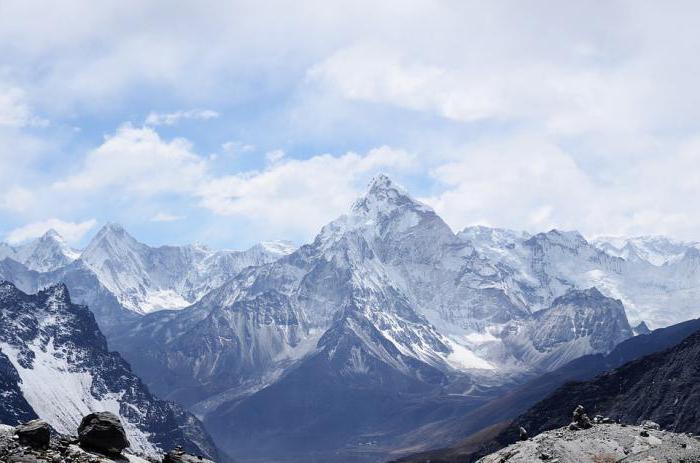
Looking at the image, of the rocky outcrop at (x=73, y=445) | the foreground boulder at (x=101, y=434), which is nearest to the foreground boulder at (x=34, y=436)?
the rocky outcrop at (x=73, y=445)

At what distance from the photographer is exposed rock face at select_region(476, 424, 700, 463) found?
6078cm

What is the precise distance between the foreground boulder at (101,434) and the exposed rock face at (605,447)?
28370 millimetres

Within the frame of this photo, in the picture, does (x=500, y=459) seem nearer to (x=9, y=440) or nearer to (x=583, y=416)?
(x=583, y=416)

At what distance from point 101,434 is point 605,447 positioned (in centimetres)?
3707

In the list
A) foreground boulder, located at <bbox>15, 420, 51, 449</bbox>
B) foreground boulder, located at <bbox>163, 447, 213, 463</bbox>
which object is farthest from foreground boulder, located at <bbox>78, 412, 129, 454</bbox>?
foreground boulder, located at <bbox>15, 420, 51, 449</bbox>

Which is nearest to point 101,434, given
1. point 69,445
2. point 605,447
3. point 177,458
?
point 69,445

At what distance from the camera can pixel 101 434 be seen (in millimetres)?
57344

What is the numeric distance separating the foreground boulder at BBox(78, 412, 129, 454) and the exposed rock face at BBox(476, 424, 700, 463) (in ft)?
93.1

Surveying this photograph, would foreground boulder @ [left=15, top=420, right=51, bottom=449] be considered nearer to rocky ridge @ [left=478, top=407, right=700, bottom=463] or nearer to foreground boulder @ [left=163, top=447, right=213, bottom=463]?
foreground boulder @ [left=163, top=447, right=213, bottom=463]

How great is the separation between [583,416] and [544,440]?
7019mm

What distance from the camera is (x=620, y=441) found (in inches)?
2562

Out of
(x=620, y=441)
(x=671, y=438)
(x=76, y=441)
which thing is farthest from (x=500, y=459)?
(x=76, y=441)

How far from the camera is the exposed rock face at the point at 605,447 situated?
2393 inches

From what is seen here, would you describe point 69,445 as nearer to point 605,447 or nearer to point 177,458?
point 177,458
